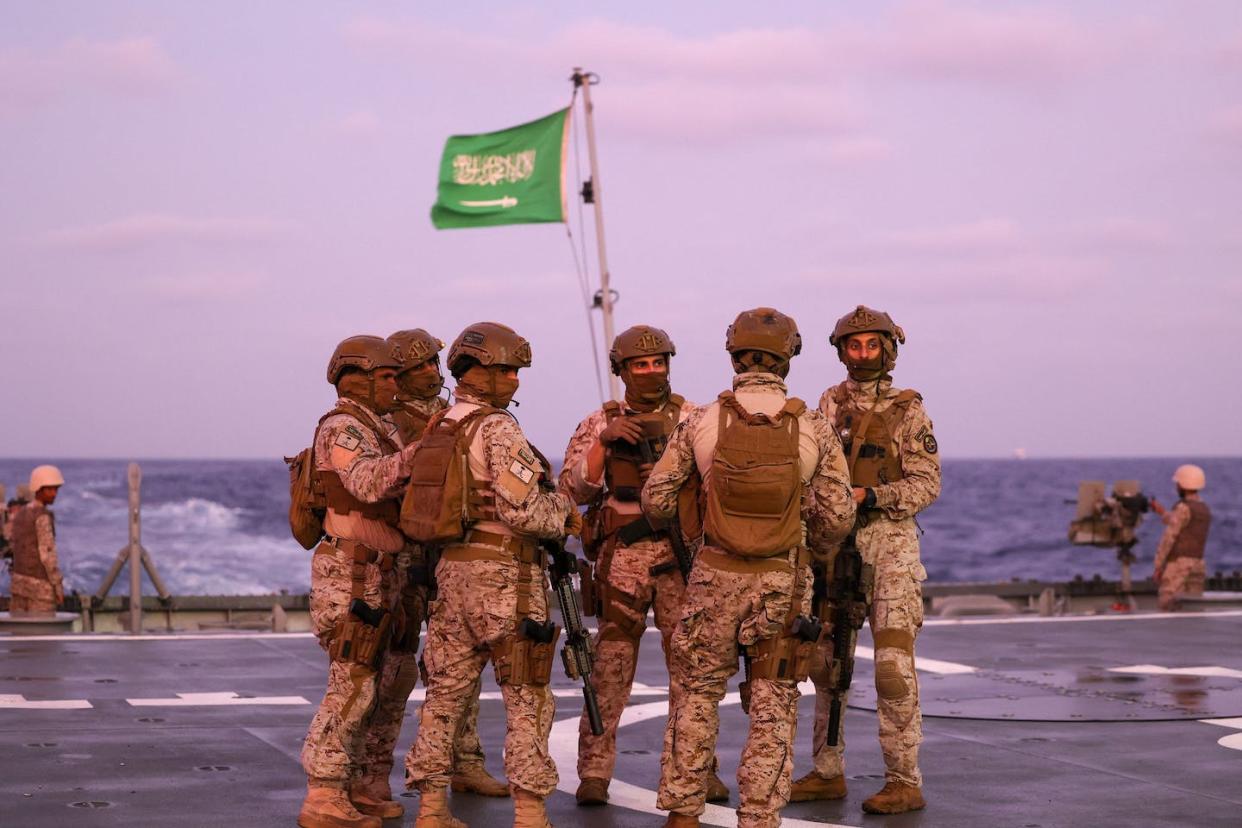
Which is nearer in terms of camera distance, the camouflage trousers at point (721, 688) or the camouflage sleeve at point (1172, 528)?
the camouflage trousers at point (721, 688)

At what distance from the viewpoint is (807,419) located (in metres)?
7.68

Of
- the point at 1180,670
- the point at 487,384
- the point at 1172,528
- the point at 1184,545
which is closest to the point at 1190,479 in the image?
the point at 1172,528

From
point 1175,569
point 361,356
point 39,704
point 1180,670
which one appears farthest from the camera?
point 1175,569

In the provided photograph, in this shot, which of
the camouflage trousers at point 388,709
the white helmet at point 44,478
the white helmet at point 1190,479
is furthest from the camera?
the white helmet at point 1190,479

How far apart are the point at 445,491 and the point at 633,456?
1453 millimetres

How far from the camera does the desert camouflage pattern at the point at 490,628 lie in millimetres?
7480

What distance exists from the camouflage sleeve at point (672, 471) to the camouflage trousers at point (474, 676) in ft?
1.94

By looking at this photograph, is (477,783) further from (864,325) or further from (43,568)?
(43,568)

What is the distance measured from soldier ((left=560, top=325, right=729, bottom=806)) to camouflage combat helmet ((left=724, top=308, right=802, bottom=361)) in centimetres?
89

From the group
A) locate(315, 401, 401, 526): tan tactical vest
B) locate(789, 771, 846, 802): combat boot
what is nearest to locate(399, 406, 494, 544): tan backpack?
locate(315, 401, 401, 526): tan tactical vest

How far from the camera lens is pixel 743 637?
297 inches

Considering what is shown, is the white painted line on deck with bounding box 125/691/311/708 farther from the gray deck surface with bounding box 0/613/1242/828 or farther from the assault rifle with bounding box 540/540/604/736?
the assault rifle with bounding box 540/540/604/736

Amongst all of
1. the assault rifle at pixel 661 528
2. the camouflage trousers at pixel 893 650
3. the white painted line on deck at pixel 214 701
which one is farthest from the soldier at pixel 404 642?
the white painted line on deck at pixel 214 701

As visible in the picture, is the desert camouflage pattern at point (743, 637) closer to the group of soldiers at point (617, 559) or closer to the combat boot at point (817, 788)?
the group of soldiers at point (617, 559)
